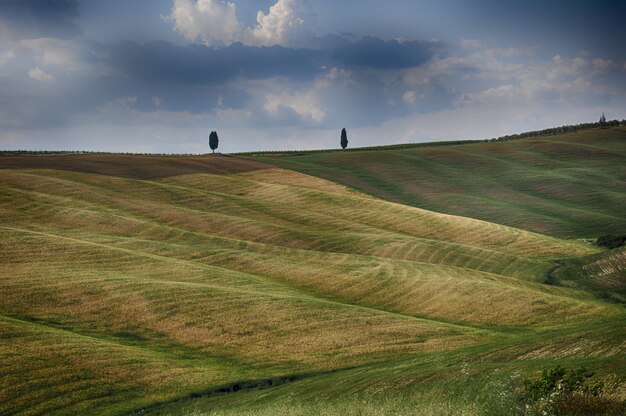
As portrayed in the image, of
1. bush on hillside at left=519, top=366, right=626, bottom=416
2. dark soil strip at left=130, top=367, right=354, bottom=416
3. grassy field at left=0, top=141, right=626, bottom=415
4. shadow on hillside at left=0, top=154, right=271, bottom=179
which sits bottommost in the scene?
dark soil strip at left=130, top=367, right=354, bottom=416

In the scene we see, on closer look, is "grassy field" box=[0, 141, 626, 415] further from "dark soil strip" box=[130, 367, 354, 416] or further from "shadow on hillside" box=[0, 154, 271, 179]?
"shadow on hillside" box=[0, 154, 271, 179]

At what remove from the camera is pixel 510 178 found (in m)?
115

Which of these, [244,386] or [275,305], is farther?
[275,305]

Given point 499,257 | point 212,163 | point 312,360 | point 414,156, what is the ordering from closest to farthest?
1. point 312,360
2. point 499,257
3. point 212,163
4. point 414,156

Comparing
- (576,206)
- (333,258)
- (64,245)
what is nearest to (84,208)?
(64,245)

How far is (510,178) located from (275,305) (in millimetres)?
77800

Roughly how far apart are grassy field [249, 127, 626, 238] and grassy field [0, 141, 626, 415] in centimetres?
1155

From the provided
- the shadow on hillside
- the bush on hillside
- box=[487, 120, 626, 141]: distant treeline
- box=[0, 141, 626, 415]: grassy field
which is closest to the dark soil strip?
box=[0, 141, 626, 415]: grassy field

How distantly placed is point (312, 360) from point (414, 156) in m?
97.4

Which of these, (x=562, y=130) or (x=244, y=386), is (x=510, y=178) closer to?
(x=562, y=130)

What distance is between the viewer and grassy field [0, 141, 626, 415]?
92.4ft

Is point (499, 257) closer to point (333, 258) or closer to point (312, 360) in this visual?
point (333, 258)

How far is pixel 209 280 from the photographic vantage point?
165 feet

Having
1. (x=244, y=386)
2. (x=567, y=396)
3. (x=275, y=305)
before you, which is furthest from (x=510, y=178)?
(x=567, y=396)
